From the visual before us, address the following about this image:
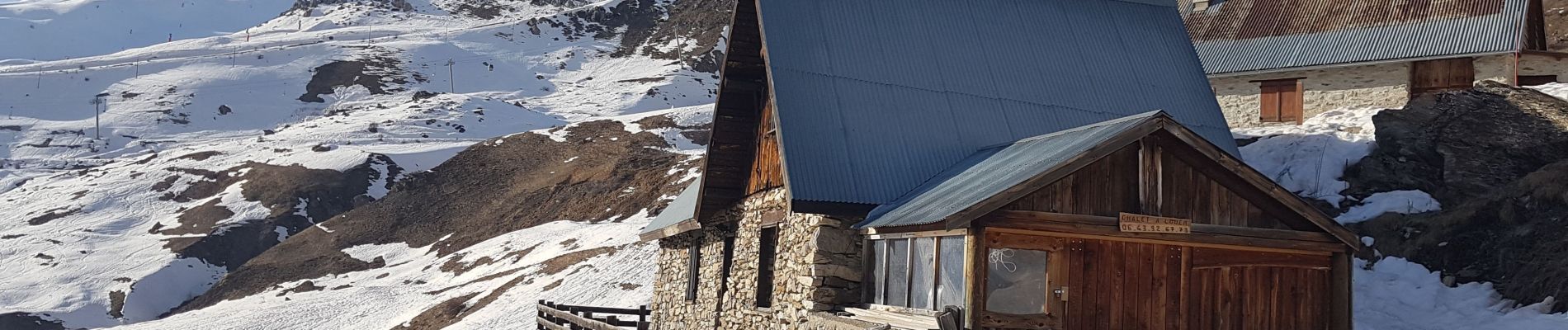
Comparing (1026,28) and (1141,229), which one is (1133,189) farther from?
(1026,28)

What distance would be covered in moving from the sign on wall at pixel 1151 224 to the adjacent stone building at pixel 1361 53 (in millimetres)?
18037

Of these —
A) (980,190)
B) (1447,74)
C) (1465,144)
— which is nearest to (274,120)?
(1447,74)

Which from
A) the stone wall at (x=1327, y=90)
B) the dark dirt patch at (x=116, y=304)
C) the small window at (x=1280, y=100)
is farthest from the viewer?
the dark dirt patch at (x=116, y=304)

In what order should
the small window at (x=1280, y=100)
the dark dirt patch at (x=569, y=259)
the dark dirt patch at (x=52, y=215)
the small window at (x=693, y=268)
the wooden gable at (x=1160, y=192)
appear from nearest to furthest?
the wooden gable at (x=1160, y=192), the small window at (x=693, y=268), the small window at (x=1280, y=100), the dark dirt patch at (x=569, y=259), the dark dirt patch at (x=52, y=215)

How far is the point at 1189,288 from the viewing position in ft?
43.1

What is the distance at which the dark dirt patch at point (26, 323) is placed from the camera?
149ft

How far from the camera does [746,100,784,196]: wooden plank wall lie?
54.5ft

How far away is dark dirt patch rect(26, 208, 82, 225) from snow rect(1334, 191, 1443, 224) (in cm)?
5903

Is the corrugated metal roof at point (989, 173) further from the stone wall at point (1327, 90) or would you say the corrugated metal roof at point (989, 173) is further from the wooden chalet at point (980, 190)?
the stone wall at point (1327, 90)

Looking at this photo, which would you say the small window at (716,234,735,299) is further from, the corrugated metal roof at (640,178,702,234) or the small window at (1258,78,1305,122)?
the small window at (1258,78,1305,122)

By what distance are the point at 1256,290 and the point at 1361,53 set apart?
18098 mm

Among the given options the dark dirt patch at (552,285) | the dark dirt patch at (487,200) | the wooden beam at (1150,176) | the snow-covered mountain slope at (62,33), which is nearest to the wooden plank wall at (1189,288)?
the wooden beam at (1150,176)

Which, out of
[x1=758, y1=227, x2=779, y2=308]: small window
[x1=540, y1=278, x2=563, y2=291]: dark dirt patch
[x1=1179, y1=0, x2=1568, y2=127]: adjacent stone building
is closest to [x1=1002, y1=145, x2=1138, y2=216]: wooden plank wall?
[x1=758, y1=227, x2=779, y2=308]: small window

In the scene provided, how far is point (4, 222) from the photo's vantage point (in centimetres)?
6047
